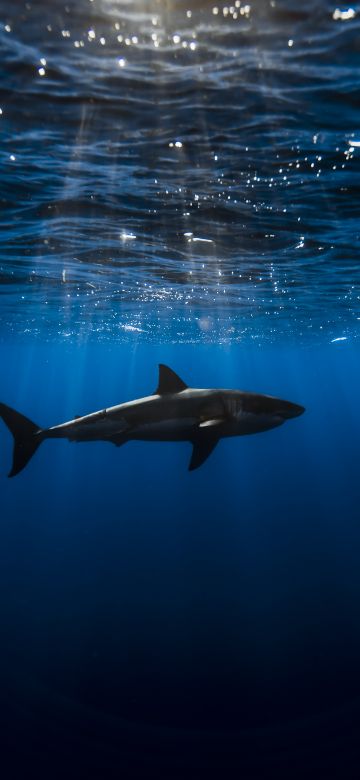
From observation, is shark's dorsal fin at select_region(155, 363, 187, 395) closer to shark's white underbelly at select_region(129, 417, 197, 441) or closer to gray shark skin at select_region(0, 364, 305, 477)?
gray shark skin at select_region(0, 364, 305, 477)

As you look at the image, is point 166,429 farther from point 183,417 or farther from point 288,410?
point 288,410

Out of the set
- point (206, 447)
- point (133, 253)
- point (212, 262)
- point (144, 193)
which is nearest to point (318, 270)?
point (212, 262)

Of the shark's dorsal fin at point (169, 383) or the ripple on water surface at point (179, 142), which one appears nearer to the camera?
the ripple on water surface at point (179, 142)

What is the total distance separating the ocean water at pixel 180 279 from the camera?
24.3ft

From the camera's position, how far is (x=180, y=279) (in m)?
24.3

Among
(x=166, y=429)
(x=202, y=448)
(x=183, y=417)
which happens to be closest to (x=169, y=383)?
(x=183, y=417)

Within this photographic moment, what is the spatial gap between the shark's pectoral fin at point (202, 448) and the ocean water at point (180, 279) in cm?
→ 425

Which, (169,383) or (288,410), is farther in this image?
(169,383)

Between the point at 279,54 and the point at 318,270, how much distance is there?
51.0 ft

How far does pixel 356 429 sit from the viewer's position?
65.0 m

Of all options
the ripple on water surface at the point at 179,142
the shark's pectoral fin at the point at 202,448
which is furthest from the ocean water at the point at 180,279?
the shark's pectoral fin at the point at 202,448

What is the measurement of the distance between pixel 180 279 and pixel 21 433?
1429 centimetres

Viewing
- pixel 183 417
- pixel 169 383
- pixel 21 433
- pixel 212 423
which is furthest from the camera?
pixel 21 433

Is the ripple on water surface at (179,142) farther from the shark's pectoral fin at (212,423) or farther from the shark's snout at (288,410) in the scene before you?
the shark's pectoral fin at (212,423)
